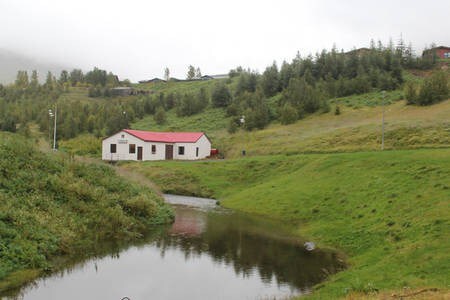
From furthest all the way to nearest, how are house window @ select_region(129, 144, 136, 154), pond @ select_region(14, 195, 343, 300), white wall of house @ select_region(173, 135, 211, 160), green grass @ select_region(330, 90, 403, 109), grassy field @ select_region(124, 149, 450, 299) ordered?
green grass @ select_region(330, 90, 403, 109)
white wall of house @ select_region(173, 135, 211, 160)
house window @ select_region(129, 144, 136, 154)
pond @ select_region(14, 195, 343, 300)
grassy field @ select_region(124, 149, 450, 299)

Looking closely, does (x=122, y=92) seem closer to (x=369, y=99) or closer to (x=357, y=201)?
(x=369, y=99)

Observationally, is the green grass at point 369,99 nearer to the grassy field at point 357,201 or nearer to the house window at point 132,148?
the grassy field at point 357,201

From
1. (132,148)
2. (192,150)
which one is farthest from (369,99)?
(132,148)

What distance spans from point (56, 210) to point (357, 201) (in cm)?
2100

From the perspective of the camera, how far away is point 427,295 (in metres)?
13.7

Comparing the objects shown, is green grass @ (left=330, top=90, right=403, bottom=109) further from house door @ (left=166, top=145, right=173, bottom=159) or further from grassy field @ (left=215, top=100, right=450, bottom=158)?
house door @ (left=166, top=145, right=173, bottom=159)

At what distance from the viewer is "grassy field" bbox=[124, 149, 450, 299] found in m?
17.8

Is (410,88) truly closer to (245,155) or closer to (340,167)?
(245,155)

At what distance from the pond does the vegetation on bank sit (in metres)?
1.58

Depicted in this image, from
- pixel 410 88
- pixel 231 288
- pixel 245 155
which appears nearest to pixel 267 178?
pixel 245 155

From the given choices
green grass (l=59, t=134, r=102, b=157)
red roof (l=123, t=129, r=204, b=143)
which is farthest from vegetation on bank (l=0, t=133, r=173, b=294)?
green grass (l=59, t=134, r=102, b=157)

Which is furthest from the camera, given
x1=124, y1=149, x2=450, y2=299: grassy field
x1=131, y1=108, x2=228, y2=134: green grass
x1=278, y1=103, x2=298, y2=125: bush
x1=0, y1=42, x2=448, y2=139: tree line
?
x1=131, y1=108, x2=228, y2=134: green grass

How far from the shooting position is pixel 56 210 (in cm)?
2655

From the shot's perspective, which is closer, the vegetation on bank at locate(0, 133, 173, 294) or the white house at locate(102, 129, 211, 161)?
the vegetation on bank at locate(0, 133, 173, 294)
